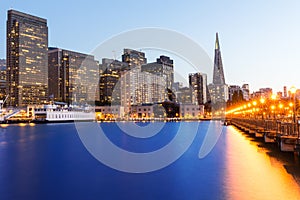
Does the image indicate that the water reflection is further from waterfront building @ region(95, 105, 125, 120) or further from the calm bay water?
waterfront building @ region(95, 105, 125, 120)

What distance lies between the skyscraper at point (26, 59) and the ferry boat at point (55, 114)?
4261 centimetres

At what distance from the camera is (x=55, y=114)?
124688 mm

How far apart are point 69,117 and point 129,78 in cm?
4800

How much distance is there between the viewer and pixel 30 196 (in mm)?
12883

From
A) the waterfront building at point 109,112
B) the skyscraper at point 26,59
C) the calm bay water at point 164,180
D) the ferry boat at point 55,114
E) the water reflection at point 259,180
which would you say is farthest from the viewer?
the skyscraper at point 26,59

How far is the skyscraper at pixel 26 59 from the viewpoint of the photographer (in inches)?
6590

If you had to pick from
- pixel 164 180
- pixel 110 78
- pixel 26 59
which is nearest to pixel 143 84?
pixel 110 78

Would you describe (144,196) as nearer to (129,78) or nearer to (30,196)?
(30,196)

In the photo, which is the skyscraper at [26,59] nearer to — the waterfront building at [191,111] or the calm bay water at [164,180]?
the waterfront building at [191,111]

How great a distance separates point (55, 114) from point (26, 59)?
6246 cm

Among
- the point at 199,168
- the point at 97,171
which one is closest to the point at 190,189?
the point at 199,168

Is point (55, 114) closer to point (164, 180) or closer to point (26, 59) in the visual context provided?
point (26, 59)

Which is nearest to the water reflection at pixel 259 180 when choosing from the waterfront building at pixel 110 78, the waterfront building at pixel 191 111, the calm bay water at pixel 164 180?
the calm bay water at pixel 164 180

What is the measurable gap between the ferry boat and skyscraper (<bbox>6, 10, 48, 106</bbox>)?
42.6 m
